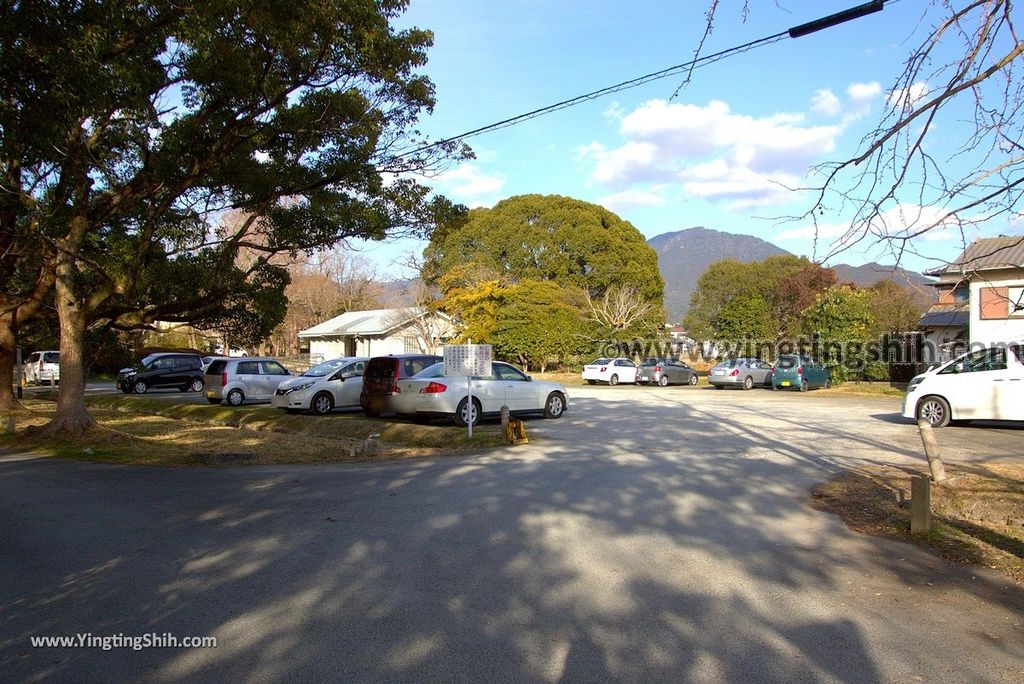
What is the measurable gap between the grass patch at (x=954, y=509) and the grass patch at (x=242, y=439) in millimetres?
6515

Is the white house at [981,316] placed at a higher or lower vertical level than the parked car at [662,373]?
higher

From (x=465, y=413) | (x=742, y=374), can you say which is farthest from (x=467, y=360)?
(x=742, y=374)

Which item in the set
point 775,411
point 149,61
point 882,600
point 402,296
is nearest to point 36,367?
point 402,296

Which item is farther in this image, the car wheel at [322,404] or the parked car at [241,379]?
the parked car at [241,379]

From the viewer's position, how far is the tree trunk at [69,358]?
14516mm

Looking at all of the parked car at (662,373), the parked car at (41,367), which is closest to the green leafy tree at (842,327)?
the parked car at (662,373)

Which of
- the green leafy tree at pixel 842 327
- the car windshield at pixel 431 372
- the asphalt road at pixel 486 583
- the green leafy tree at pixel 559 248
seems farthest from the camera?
the green leafy tree at pixel 559 248

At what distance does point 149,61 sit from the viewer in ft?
44.3

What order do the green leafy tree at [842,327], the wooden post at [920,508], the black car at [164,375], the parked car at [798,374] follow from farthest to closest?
the green leafy tree at [842,327], the parked car at [798,374], the black car at [164,375], the wooden post at [920,508]

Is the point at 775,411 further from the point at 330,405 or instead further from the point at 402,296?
the point at 402,296

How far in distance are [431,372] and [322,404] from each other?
4961 millimetres

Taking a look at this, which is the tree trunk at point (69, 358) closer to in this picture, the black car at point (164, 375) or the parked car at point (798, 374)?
the black car at point (164, 375)

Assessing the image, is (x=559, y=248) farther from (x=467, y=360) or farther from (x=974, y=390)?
(x=467, y=360)

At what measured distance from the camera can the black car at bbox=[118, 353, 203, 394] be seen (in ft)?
100
